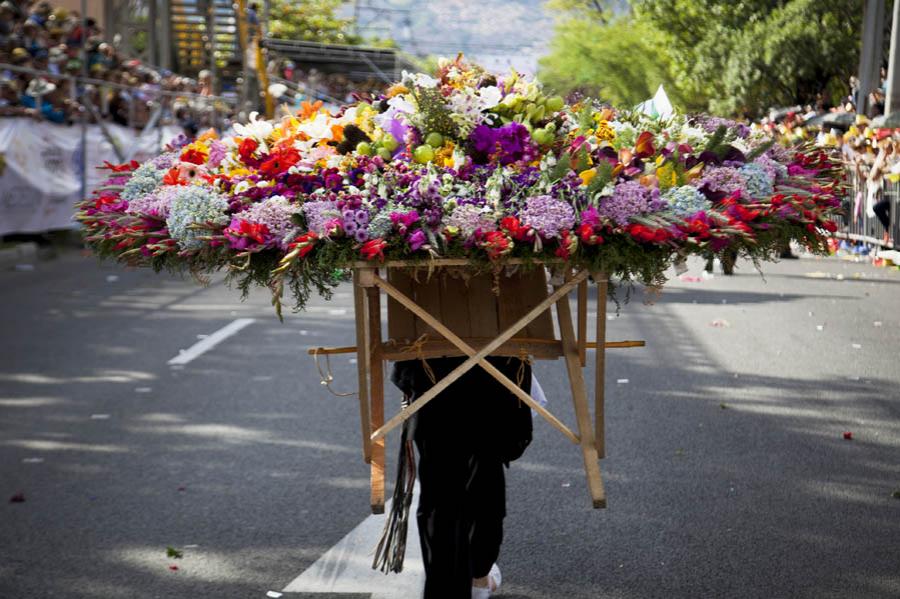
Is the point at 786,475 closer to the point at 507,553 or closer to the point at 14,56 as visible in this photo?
the point at 507,553

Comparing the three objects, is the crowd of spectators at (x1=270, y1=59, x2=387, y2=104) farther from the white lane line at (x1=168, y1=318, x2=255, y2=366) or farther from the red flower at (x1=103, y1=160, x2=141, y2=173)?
the red flower at (x1=103, y1=160, x2=141, y2=173)

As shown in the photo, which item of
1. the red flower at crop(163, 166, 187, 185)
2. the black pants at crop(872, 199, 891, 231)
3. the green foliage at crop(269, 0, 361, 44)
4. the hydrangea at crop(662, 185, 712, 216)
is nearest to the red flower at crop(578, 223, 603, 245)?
the hydrangea at crop(662, 185, 712, 216)

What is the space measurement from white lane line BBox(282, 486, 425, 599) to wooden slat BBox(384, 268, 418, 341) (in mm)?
1040

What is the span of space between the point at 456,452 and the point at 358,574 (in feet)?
3.51

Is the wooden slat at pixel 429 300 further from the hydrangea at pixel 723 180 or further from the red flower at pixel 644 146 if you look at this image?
the hydrangea at pixel 723 180

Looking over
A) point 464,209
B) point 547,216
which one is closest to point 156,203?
point 464,209

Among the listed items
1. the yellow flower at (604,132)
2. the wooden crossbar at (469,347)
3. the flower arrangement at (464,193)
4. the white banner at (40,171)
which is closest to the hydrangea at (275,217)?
the flower arrangement at (464,193)

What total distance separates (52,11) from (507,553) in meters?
19.4

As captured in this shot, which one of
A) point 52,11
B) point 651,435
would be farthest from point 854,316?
point 52,11

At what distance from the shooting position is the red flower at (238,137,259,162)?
399 centimetres

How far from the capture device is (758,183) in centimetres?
391

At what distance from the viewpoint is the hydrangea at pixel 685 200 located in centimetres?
373

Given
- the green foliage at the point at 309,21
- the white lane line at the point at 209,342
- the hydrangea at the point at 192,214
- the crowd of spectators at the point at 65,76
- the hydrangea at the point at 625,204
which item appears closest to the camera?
the hydrangea at the point at 625,204

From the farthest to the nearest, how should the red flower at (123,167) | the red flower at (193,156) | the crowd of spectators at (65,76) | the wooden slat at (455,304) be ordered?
the crowd of spectators at (65,76) < the red flower at (123,167) < the red flower at (193,156) < the wooden slat at (455,304)
